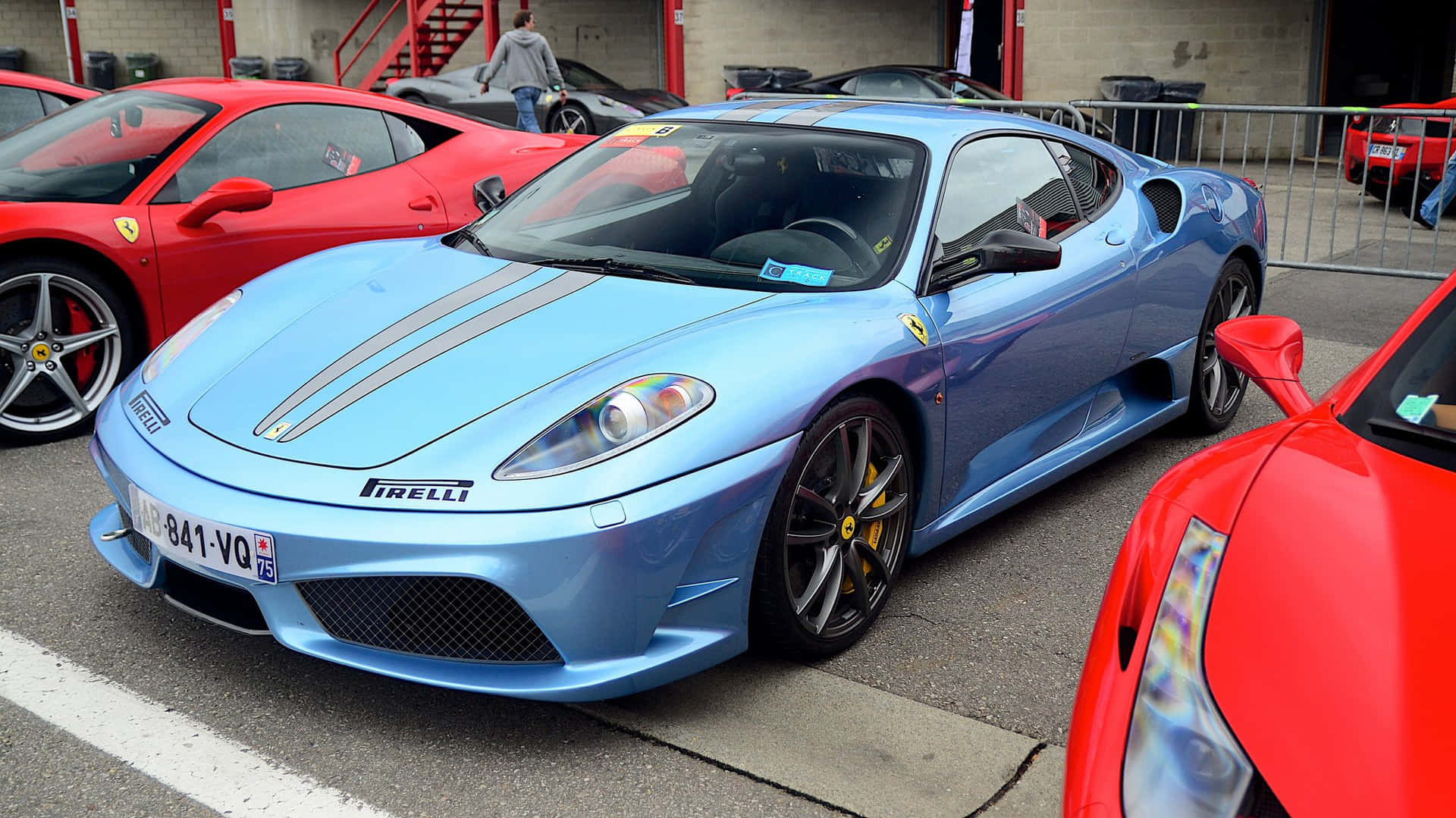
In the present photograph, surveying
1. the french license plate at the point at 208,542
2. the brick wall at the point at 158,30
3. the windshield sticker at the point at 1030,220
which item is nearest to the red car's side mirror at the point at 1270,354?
the windshield sticker at the point at 1030,220

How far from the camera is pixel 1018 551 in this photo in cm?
382

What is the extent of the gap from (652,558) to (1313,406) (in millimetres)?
1234

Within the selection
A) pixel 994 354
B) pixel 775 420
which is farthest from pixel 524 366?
pixel 994 354

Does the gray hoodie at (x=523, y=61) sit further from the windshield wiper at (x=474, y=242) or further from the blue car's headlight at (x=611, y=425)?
the blue car's headlight at (x=611, y=425)

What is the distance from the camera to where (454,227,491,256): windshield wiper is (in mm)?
3732

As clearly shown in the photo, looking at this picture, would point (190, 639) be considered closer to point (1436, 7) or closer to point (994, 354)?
point (994, 354)

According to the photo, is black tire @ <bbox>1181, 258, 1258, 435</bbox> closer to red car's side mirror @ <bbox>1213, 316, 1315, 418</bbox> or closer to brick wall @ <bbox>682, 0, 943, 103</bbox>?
red car's side mirror @ <bbox>1213, 316, 1315, 418</bbox>

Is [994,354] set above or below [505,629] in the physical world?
above

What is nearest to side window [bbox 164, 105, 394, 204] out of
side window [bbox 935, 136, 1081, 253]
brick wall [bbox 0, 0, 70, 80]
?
side window [bbox 935, 136, 1081, 253]

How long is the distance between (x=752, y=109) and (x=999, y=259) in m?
1.09

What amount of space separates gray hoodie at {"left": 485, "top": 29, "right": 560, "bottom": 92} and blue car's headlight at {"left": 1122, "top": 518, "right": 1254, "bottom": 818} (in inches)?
503

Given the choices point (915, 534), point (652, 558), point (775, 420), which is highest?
point (775, 420)

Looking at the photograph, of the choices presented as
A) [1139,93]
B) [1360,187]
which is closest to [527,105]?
[1139,93]

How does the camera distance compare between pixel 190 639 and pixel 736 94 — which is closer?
pixel 190 639
